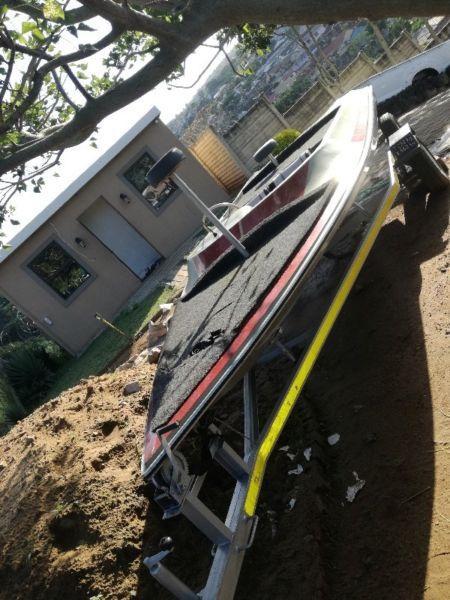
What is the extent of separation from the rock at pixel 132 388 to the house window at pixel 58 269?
9.23 meters

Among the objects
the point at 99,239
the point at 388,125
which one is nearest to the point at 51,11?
the point at 388,125

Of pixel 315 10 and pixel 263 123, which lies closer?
pixel 315 10

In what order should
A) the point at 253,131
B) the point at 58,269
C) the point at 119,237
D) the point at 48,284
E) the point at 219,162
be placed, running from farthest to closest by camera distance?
the point at 253,131 → the point at 219,162 → the point at 119,237 → the point at 58,269 → the point at 48,284

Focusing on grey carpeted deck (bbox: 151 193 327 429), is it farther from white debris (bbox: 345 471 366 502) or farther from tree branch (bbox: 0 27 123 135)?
tree branch (bbox: 0 27 123 135)

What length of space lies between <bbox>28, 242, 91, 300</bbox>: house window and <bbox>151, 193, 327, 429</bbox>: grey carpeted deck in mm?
10518

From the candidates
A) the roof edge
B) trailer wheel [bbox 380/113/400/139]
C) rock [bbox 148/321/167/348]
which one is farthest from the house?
trailer wheel [bbox 380/113/400/139]

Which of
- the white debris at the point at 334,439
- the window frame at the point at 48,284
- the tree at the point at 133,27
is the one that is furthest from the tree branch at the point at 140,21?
the window frame at the point at 48,284

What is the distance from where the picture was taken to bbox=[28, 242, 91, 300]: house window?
14352 millimetres

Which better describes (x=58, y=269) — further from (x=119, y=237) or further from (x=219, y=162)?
(x=219, y=162)

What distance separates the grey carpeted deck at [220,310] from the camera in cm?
327

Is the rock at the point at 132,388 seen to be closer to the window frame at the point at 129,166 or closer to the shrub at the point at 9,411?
the shrub at the point at 9,411

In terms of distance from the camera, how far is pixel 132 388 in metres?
5.94

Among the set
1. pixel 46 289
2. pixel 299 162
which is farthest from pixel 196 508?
pixel 46 289

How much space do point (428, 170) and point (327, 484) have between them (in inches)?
140
